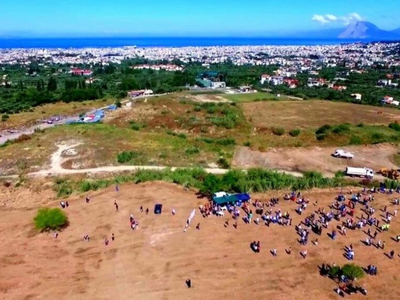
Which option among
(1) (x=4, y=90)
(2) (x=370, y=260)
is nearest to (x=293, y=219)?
(2) (x=370, y=260)

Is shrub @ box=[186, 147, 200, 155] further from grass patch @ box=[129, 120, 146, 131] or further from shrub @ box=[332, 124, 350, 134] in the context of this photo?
shrub @ box=[332, 124, 350, 134]

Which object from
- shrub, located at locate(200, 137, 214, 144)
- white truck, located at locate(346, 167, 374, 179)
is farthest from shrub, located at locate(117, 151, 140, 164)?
white truck, located at locate(346, 167, 374, 179)

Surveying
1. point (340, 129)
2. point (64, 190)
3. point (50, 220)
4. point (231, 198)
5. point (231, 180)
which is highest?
point (340, 129)

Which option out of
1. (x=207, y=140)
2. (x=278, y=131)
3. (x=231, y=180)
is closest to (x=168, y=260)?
(x=231, y=180)

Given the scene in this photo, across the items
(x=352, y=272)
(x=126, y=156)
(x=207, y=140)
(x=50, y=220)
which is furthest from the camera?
(x=207, y=140)

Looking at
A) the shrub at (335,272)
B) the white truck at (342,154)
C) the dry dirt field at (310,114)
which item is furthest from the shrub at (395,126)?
the shrub at (335,272)

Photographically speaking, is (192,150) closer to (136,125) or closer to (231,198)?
(231,198)

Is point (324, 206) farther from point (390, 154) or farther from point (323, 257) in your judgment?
point (390, 154)
